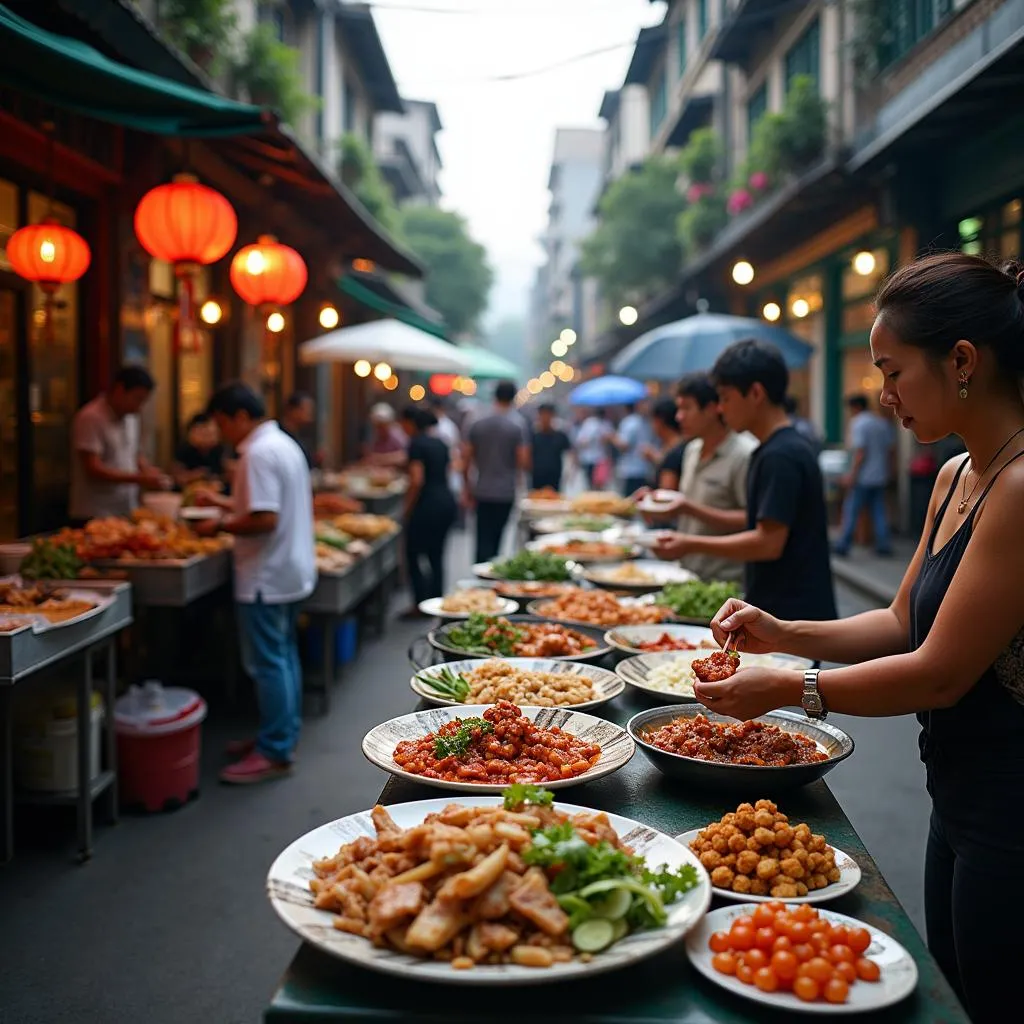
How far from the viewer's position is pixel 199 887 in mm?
4734

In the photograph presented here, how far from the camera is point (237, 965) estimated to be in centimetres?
402

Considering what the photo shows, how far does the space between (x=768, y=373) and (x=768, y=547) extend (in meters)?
0.78

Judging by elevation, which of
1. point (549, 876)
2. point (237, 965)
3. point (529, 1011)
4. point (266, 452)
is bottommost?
point (237, 965)

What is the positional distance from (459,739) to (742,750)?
73 cm

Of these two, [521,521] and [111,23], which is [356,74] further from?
[111,23]

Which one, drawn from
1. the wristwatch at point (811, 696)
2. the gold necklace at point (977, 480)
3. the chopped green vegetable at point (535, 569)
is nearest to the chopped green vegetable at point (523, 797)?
the wristwatch at point (811, 696)

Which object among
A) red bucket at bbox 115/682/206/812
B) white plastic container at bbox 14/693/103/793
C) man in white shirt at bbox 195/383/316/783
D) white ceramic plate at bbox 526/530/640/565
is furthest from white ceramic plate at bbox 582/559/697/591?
white plastic container at bbox 14/693/103/793

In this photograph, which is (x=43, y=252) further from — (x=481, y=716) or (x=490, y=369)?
(x=490, y=369)

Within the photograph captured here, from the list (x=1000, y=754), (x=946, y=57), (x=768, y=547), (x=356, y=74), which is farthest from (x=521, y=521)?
(x=356, y=74)

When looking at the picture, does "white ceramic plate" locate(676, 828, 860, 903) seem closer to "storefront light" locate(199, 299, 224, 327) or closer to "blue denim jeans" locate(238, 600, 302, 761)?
"blue denim jeans" locate(238, 600, 302, 761)

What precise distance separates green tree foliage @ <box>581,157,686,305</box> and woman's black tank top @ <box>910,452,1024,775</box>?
84.6 ft

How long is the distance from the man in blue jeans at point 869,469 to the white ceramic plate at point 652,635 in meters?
10.1

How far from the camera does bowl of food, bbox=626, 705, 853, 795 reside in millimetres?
2471

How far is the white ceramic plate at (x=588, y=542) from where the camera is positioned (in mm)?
6584
